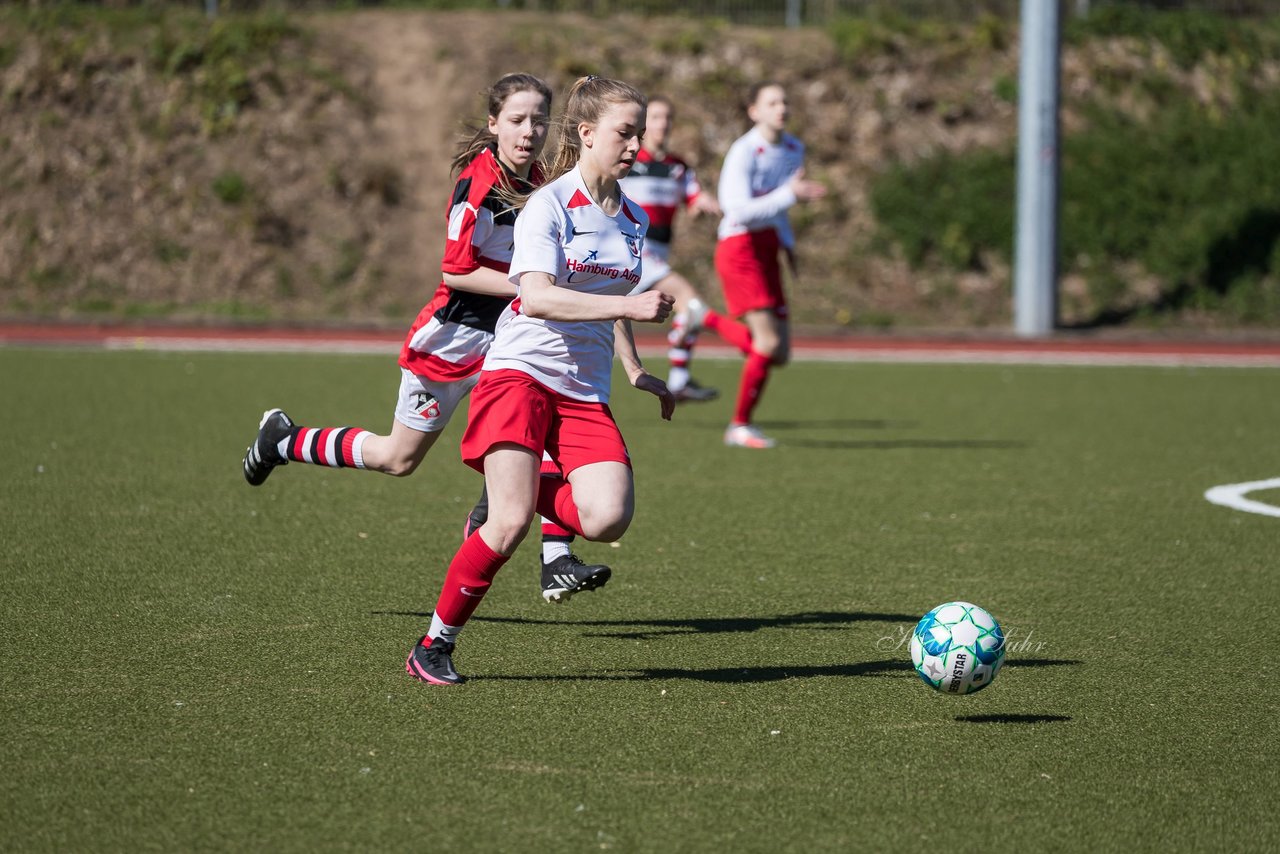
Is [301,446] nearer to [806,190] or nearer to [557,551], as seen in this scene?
[557,551]

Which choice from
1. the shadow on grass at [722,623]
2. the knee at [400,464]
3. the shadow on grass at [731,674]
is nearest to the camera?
the shadow on grass at [731,674]

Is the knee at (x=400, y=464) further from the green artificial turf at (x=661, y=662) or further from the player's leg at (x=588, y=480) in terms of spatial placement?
the player's leg at (x=588, y=480)

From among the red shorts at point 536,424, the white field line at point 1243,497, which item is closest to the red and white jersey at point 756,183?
the white field line at point 1243,497

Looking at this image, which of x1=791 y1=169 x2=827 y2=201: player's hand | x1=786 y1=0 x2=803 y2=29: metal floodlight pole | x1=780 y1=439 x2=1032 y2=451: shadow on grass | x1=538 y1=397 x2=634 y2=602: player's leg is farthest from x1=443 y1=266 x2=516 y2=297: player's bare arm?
x1=786 y1=0 x2=803 y2=29: metal floodlight pole

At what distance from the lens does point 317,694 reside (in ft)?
15.9

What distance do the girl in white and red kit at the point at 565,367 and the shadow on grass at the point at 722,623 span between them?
60cm

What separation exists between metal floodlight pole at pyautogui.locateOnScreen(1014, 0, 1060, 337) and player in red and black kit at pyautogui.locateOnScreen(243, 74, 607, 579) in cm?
1433

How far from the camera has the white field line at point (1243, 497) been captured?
27.5 feet

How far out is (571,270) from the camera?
5.02m

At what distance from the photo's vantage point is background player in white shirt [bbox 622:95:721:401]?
1200 cm

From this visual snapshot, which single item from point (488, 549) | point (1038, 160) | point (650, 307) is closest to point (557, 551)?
point (488, 549)

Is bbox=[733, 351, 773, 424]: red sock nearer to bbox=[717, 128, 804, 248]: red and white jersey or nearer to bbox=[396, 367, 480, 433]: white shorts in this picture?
bbox=[717, 128, 804, 248]: red and white jersey

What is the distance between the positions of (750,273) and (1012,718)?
6296 mm

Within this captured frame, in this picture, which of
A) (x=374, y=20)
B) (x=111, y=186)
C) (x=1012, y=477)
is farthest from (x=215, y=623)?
(x=374, y=20)
